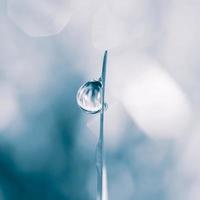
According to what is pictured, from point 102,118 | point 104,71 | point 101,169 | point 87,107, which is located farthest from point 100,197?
point 87,107

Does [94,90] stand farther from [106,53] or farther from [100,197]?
[100,197]

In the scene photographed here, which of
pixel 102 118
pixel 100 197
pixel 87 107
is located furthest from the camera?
pixel 87 107

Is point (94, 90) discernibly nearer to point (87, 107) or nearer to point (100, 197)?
point (87, 107)

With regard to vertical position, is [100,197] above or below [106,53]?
below

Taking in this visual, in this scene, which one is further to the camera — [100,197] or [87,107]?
[87,107]

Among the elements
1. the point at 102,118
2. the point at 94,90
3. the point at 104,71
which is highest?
the point at 94,90

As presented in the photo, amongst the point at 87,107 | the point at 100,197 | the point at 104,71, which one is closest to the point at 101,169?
the point at 100,197

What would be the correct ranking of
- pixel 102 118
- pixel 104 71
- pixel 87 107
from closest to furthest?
pixel 102 118
pixel 104 71
pixel 87 107
